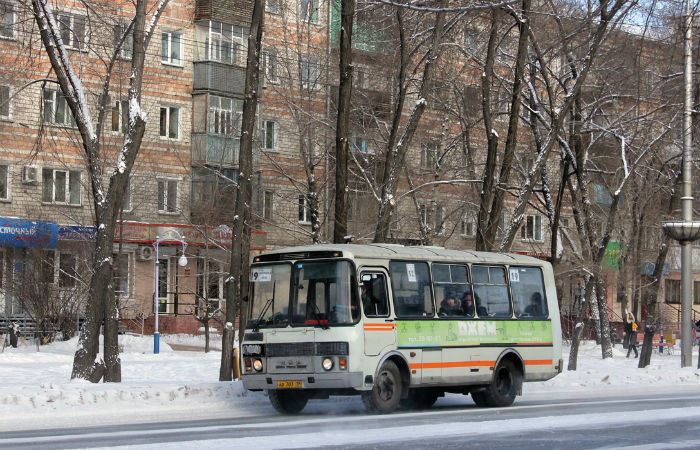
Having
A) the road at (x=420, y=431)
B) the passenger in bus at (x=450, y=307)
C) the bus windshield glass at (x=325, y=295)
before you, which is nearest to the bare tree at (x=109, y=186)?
the bus windshield glass at (x=325, y=295)

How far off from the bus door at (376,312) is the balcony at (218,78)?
1235 inches

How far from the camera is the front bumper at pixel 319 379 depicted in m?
16.7

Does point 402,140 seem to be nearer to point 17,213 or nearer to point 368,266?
point 368,266

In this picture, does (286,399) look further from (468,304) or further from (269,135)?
(269,135)

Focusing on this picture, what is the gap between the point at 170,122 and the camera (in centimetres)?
4856

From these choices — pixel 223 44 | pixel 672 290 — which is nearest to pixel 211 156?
pixel 223 44

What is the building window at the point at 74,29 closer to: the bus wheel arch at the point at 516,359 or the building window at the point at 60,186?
the bus wheel arch at the point at 516,359

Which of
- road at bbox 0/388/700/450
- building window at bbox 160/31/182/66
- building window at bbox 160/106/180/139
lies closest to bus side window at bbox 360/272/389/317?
road at bbox 0/388/700/450

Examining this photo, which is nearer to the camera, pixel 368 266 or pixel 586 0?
pixel 368 266

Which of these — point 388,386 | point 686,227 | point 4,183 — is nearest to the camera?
point 388,386

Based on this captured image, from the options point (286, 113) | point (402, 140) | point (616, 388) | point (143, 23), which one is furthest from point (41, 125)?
point (286, 113)

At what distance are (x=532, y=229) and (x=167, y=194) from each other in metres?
20.6

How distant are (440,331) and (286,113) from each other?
2806cm

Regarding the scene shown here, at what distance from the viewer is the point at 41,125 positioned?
867 inches
